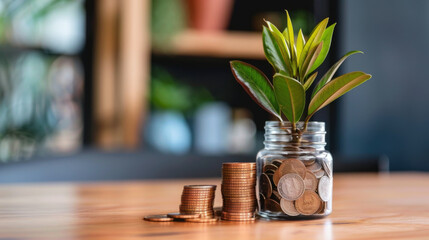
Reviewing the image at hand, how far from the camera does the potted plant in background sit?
75 centimetres

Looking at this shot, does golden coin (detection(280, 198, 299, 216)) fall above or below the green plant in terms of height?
below

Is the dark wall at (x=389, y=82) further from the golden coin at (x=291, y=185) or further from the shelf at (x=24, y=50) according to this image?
the golden coin at (x=291, y=185)

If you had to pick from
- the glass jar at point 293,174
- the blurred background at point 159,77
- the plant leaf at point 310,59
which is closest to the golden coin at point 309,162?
the glass jar at point 293,174

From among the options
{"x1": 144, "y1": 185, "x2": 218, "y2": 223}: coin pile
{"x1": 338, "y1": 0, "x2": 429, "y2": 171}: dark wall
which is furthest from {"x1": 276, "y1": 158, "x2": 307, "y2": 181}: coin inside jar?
{"x1": 338, "y1": 0, "x2": 429, "y2": 171}: dark wall

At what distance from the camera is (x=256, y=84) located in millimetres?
781

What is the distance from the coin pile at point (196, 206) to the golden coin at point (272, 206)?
8cm

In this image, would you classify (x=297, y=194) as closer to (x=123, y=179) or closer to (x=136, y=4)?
(x=123, y=179)

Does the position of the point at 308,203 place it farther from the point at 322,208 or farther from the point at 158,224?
the point at 158,224

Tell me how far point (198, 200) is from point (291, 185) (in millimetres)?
131

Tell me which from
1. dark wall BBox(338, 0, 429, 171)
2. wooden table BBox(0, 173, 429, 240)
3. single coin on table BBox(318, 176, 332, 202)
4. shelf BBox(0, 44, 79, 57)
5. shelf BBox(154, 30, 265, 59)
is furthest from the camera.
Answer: dark wall BBox(338, 0, 429, 171)

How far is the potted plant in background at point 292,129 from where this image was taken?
748 mm

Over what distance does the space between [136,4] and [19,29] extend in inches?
22.4

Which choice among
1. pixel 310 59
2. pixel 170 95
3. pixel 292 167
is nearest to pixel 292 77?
pixel 310 59

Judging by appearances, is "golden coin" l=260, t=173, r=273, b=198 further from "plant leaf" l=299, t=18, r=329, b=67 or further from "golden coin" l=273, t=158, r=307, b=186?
"plant leaf" l=299, t=18, r=329, b=67
